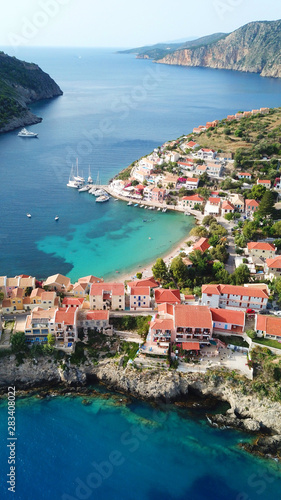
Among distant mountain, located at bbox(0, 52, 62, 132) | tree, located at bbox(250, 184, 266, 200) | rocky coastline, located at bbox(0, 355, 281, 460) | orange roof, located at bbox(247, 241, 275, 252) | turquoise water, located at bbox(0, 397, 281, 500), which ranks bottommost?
turquoise water, located at bbox(0, 397, 281, 500)

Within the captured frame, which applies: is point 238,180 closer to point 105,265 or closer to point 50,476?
point 105,265

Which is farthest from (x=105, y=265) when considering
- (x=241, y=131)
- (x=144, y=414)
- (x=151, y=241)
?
(x=241, y=131)

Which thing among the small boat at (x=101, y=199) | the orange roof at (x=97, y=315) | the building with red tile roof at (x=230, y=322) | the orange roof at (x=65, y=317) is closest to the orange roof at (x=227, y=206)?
the small boat at (x=101, y=199)

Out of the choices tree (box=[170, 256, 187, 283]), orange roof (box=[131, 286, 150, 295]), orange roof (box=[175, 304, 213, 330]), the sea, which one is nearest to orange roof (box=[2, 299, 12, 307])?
the sea

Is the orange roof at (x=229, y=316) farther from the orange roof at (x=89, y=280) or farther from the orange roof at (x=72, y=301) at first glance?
the orange roof at (x=89, y=280)

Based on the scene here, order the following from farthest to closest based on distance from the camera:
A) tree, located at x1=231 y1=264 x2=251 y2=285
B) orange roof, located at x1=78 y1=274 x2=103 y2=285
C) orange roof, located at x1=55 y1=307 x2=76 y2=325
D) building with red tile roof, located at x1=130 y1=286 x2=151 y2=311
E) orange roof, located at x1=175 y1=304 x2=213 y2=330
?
orange roof, located at x1=78 y1=274 x2=103 y2=285
tree, located at x1=231 y1=264 x2=251 y2=285
building with red tile roof, located at x1=130 y1=286 x2=151 y2=311
orange roof, located at x1=55 y1=307 x2=76 y2=325
orange roof, located at x1=175 y1=304 x2=213 y2=330

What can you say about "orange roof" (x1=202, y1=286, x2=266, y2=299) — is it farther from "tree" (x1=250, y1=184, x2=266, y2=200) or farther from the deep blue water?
"tree" (x1=250, y1=184, x2=266, y2=200)

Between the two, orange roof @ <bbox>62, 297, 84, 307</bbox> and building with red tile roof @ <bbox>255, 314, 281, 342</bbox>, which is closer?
building with red tile roof @ <bbox>255, 314, 281, 342</bbox>

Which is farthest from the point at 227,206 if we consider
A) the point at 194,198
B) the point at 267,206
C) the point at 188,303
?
the point at 188,303

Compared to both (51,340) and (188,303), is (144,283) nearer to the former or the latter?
(188,303)
